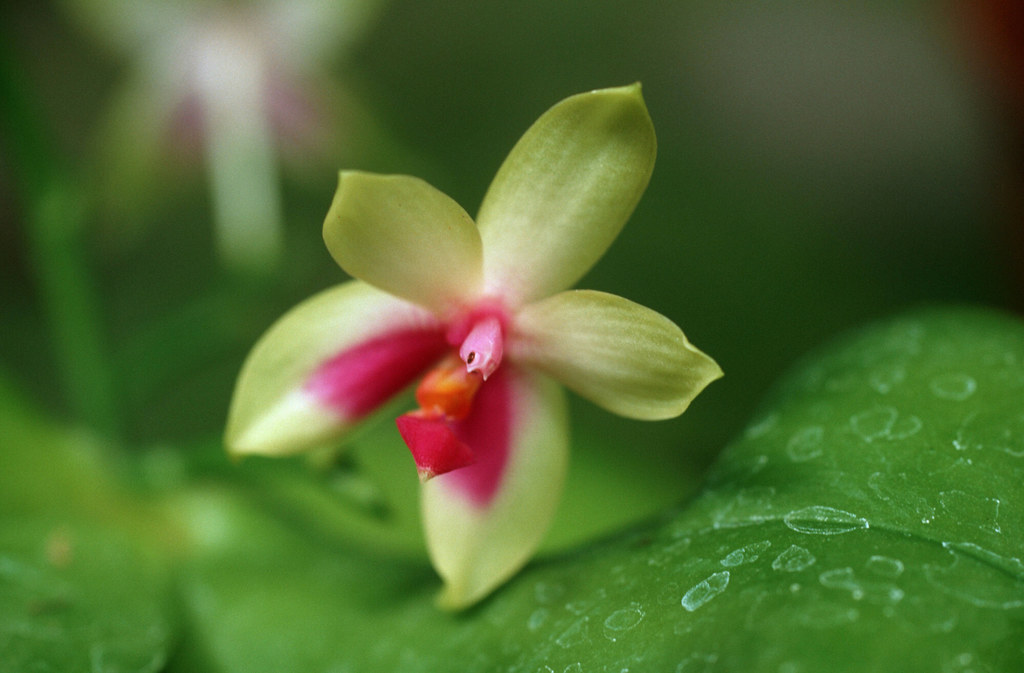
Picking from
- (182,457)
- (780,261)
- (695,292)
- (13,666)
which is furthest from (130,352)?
(780,261)

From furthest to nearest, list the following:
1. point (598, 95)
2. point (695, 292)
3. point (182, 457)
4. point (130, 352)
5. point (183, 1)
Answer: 1. point (695, 292)
2. point (183, 1)
3. point (130, 352)
4. point (182, 457)
5. point (598, 95)

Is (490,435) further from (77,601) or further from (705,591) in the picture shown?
(77,601)

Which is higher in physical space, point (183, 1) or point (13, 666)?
point (183, 1)

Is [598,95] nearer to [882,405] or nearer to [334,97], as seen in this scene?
[882,405]

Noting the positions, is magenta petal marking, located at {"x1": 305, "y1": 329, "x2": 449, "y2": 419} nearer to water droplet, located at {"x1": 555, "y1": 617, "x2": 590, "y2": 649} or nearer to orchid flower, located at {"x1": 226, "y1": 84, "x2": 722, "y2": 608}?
orchid flower, located at {"x1": 226, "y1": 84, "x2": 722, "y2": 608}

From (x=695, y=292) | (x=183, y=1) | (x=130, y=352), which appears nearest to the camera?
(x=130, y=352)

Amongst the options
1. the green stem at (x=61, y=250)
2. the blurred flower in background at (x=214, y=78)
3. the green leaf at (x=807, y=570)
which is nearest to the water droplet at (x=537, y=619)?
the green leaf at (x=807, y=570)

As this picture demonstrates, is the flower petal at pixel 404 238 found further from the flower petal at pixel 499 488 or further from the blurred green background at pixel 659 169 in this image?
the blurred green background at pixel 659 169

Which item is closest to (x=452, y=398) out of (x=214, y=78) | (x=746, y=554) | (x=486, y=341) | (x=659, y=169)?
(x=486, y=341)
